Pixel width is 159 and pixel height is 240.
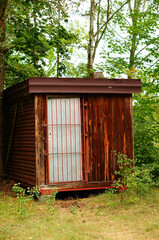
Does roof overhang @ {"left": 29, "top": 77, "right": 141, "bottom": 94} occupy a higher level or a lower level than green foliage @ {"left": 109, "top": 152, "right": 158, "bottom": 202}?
higher

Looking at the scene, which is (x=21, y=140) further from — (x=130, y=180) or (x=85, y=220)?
(x=85, y=220)

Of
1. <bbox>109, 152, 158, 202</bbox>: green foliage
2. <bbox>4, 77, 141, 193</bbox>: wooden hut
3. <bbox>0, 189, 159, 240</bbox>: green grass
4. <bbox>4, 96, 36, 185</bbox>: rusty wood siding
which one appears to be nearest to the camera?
<bbox>0, 189, 159, 240</bbox>: green grass

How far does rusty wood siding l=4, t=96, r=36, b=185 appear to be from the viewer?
9.27 m

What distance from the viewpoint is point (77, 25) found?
3112cm

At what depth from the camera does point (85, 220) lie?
7148 mm

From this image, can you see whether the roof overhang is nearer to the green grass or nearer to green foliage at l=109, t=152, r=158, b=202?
green foliage at l=109, t=152, r=158, b=202

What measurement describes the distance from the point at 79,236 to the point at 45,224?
100 cm

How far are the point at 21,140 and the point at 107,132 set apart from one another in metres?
2.65

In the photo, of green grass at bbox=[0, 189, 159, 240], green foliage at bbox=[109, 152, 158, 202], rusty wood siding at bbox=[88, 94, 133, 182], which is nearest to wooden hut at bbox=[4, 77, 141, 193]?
rusty wood siding at bbox=[88, 94, 133, 182]

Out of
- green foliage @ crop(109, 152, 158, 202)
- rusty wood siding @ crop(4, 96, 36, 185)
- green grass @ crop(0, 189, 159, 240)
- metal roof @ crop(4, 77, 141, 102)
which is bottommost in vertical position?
green grass @ crop(0, 189, 159, 240)

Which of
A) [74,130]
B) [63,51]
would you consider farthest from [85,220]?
[63,51]

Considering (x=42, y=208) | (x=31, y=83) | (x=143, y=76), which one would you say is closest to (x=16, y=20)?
(x=31, y=83)

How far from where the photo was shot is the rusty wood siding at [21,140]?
9.27 m

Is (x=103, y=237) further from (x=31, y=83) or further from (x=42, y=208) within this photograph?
(x=31, y=83)
